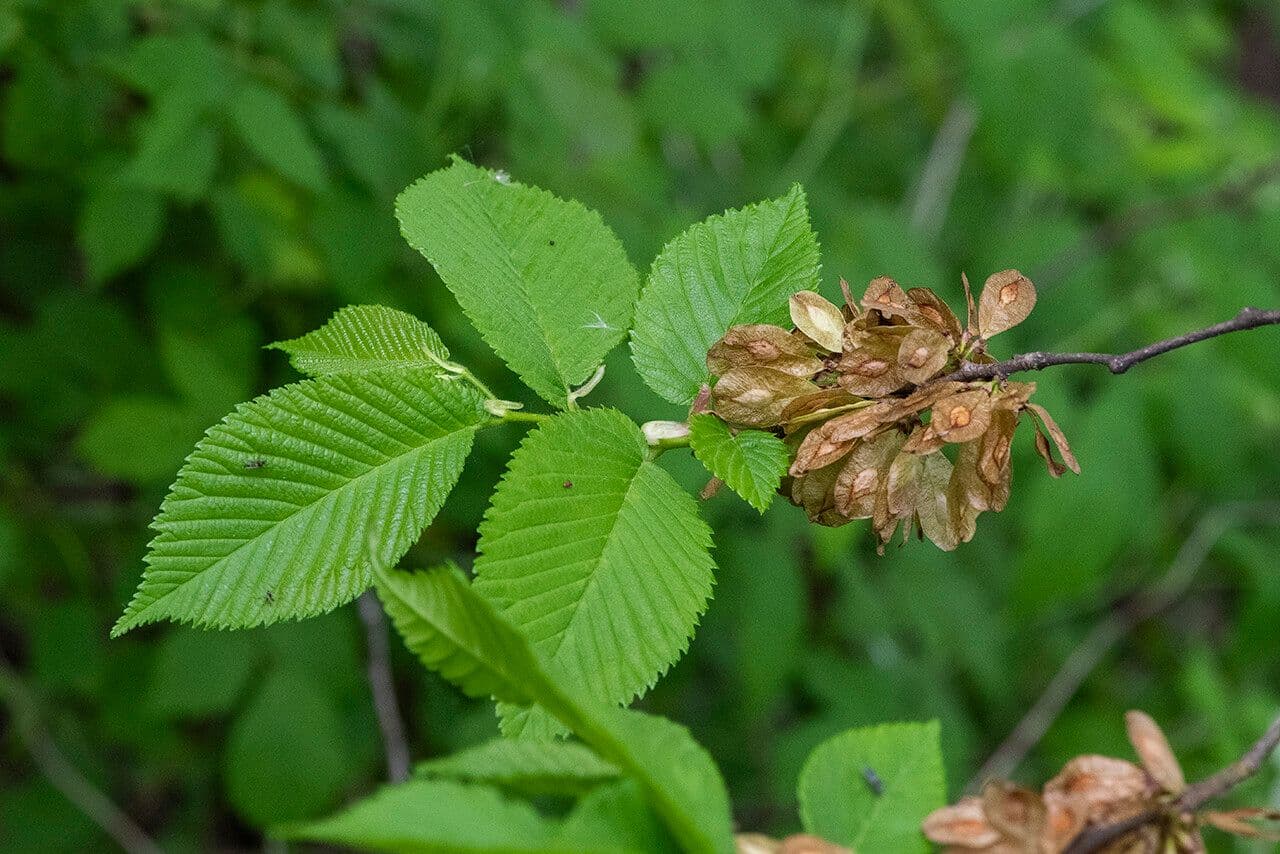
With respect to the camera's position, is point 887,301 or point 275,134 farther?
point 275,134

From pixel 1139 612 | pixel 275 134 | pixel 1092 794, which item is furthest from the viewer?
pixel 1139 612

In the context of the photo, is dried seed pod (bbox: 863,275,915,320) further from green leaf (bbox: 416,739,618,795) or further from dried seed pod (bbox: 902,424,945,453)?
green leaf (bbox: 416,739,618,795)

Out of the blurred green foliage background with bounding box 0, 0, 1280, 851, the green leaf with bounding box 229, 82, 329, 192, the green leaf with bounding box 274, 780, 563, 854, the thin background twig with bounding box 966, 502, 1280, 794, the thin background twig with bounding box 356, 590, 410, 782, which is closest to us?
the green leaf with bounding box 274, 780, 563, 854

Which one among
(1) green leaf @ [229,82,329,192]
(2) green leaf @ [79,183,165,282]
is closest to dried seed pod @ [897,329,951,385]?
(1) green leaf @ [229,82,329,192]

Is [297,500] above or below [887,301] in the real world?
below

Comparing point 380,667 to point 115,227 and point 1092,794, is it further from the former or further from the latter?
point 1092,794

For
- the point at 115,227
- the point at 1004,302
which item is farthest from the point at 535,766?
the point at 115,227

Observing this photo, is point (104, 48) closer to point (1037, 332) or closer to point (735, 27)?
point (735, 27)
